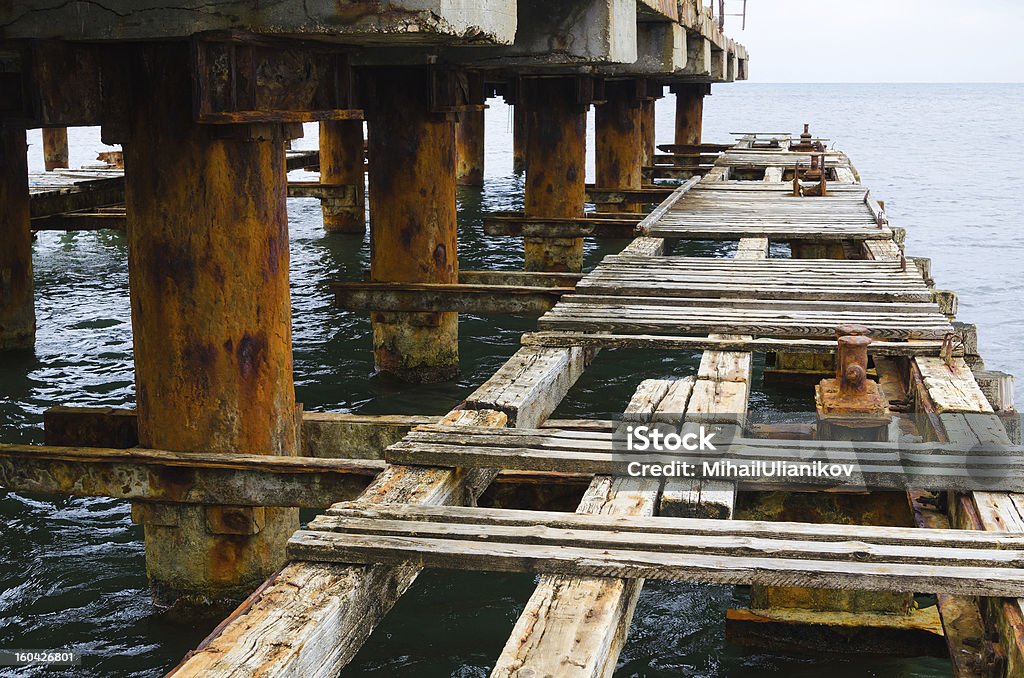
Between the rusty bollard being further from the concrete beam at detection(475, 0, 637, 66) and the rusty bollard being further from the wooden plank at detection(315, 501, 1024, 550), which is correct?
the concrete beam at detection(475, 0, 637, 66)

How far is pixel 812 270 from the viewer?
284 inches

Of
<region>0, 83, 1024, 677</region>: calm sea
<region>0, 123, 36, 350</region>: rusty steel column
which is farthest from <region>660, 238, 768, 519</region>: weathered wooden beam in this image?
A: <region>0, 123, 36, 350</region>: rusty steel column

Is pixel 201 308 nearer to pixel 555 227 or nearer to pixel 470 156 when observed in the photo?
pixel 555 227

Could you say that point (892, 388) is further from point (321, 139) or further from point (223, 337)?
point (321, 139)

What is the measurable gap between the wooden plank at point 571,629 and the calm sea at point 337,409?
2.11m

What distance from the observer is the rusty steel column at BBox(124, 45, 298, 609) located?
180 inches

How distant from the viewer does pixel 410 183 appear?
8.05 m

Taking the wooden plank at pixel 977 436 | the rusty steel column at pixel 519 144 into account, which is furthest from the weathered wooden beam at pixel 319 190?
the wooden plank at pixel 977 436

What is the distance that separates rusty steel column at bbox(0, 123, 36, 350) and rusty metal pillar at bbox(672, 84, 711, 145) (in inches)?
622

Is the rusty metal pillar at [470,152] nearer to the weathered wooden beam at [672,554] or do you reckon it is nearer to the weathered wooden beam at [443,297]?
the weathered wooden beam at [443,297]

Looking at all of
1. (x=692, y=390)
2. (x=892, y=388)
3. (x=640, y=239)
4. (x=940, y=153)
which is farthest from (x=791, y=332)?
(x=940, y=153)

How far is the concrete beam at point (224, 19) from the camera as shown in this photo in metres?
4.38

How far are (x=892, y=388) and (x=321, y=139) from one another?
11749 millimetres

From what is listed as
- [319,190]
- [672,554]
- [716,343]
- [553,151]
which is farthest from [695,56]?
[672,554]
